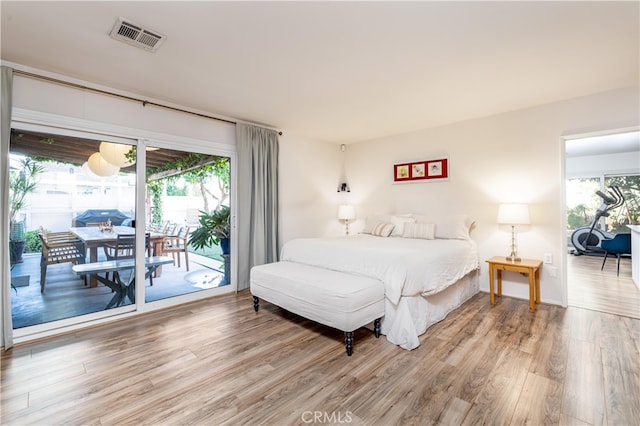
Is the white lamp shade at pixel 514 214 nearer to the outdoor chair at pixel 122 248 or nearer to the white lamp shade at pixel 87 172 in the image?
the outdoor chair at pixel 122 248

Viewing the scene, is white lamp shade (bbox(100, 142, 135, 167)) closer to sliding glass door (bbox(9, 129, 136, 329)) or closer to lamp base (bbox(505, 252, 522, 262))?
sliding glass door (bbox(9, 129, 136, 329))

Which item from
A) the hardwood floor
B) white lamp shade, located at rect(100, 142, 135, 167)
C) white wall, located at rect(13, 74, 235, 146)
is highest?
white wall, located at rect(13, 74, 235, 146)

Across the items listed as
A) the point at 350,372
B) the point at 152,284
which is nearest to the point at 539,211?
the point at 350,372

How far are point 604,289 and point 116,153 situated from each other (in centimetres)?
629

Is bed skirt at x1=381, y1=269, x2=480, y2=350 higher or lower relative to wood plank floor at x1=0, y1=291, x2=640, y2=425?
higher

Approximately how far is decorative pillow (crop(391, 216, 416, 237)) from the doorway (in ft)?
8.66

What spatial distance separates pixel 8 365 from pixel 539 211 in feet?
17.2

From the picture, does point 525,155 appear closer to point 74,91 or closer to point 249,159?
point 249,159

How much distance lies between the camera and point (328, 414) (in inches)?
64.1

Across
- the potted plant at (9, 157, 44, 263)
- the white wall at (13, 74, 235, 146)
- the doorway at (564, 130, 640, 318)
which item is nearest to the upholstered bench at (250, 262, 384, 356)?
the white wall at (13, 74, 235, 146)

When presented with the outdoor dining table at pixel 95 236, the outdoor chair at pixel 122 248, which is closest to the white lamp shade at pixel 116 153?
the outdoor dining table at pixel 95 236

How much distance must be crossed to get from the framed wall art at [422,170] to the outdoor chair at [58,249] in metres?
4.19

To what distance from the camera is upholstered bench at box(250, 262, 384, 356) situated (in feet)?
7.40

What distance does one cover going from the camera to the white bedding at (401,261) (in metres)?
2.51
